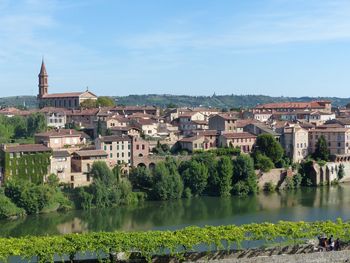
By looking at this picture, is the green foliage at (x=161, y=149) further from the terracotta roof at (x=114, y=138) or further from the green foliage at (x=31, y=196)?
the green foliage at (x=31, y=196)

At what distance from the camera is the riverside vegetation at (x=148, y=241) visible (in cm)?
2222

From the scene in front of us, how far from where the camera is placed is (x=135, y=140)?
49.4 m

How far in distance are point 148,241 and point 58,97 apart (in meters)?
63.1

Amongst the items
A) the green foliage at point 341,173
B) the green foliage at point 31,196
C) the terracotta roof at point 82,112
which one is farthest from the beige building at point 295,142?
the green foliage at point 31,196

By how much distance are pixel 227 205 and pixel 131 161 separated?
31.9 ft

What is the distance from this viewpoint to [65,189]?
139 ft

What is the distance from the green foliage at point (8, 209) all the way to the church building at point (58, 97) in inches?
1656

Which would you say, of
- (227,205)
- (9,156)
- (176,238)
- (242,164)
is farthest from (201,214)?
(176,238)

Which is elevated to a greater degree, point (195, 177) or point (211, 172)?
point (211, 172)

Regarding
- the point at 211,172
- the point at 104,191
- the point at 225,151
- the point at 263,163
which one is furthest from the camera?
the point at 225,151

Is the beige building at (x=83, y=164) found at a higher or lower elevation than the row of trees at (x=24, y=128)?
lower

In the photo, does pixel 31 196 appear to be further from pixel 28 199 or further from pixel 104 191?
pixel 104 191

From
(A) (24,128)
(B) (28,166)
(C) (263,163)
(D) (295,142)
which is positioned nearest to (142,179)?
(B) (28,166)

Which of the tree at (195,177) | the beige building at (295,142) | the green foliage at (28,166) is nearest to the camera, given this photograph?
the green foliage at (28,166)
